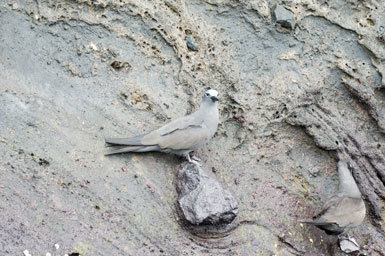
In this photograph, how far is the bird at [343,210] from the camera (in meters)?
5.75

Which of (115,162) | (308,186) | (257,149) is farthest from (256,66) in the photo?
(115,162)

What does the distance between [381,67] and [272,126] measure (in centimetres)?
167

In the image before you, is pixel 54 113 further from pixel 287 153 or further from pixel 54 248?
pixel 287 153

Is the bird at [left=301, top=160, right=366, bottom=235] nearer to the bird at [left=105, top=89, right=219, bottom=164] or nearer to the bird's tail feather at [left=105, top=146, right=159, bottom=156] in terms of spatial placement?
the bird at [left=105, top=89, right=219, bottom=164]

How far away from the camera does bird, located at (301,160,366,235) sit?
575 cm

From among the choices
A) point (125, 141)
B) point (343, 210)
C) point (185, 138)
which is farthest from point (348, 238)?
point (125, 141)

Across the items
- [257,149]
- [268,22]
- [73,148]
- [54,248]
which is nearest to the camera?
[54,248]

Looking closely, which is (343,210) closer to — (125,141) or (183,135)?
(183,135)

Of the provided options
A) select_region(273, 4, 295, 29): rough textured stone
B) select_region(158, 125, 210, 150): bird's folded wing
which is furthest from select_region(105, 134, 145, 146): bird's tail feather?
select_region(273, 4, 295, 29): rough textured stone

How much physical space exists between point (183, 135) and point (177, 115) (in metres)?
0.51

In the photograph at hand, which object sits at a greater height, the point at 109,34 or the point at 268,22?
the point at 268,22

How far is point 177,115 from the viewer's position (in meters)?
6.25

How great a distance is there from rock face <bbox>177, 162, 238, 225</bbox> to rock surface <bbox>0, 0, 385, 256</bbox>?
0.57ft

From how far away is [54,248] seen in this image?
479 centimetres
